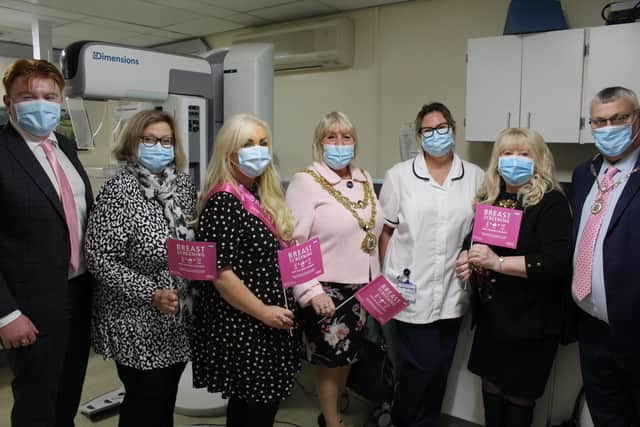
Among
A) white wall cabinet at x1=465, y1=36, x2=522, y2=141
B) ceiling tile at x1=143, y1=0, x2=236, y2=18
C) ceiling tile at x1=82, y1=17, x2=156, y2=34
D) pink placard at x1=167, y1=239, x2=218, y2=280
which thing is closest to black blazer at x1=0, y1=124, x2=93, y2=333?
pink placard at x1=167, y1=239, x2=218, y2=280

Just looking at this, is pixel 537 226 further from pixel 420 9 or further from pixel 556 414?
pixel 420 9

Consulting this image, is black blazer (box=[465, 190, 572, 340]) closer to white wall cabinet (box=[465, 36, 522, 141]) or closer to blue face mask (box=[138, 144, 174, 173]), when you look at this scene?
blue face mask (box=[138, 144, 174, 173])

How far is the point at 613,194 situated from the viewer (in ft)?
5.33

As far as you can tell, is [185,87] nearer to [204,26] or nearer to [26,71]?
[26,71]

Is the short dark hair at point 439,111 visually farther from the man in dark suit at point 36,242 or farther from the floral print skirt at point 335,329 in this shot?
the man in dark suit at point 36,242

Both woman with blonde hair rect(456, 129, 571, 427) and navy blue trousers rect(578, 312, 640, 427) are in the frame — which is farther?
woman with blonde hair rect(456, 129, 571, 427)

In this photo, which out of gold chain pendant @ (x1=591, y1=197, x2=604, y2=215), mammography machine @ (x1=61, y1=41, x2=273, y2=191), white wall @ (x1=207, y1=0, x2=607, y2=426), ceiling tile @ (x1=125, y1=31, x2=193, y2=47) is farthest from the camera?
ceiling tile @ (x1=125, y1=31, x2=193, y2=47)

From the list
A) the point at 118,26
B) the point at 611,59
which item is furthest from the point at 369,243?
the point at 118,26

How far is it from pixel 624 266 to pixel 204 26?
3986 millimetres

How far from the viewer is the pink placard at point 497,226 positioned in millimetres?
1736

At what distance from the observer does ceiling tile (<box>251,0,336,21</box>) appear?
3.85m

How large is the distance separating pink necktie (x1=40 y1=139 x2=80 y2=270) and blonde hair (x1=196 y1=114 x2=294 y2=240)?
39 centimetres

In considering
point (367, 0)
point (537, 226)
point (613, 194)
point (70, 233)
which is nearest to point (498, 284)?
point (537, 226)

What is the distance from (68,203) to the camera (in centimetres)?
160
